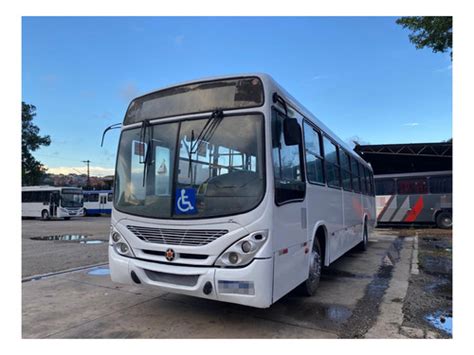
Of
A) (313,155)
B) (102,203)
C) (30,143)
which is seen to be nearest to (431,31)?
(313,155)

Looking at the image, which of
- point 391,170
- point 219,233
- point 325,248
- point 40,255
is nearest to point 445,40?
point 325,248

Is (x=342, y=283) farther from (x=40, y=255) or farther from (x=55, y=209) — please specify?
(x=55, y=209)

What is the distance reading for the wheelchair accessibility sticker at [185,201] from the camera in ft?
13.5

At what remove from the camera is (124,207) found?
4.69m

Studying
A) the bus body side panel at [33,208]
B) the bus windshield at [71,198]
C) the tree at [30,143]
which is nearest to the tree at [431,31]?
the bus windshield at [71,198]

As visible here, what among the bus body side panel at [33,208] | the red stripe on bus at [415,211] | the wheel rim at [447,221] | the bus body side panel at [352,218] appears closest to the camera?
the bus body side panel at [352,218]

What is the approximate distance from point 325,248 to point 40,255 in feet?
26.2

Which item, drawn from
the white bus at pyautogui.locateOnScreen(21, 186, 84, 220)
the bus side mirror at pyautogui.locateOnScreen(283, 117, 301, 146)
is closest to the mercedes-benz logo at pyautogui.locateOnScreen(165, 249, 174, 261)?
the bus side mirror at pyautogui.locateOnScreen(283, 117, 301, 146)

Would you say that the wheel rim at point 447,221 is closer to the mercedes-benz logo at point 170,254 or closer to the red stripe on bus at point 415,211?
the red stripe on bus at point 415,211

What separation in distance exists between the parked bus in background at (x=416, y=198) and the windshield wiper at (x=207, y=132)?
57.9 feet

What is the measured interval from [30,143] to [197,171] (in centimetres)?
4004

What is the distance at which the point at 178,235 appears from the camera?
4141 millimetres

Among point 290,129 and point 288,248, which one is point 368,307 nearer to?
point 288,248

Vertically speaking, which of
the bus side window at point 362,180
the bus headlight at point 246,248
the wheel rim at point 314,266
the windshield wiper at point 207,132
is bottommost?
the wheel rim at point 314,266
